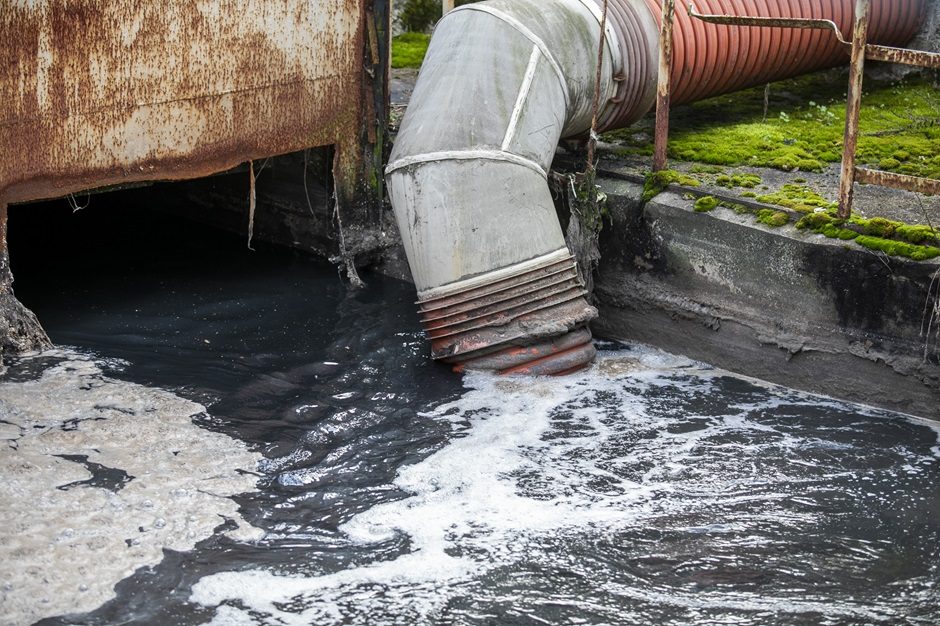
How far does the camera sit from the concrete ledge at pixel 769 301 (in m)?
6.56

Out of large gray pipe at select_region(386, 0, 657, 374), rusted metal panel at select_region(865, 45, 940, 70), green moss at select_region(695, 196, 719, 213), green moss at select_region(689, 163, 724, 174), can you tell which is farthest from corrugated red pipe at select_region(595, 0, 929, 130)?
rusted metal panel at select_region(865, 45, 940, 70)

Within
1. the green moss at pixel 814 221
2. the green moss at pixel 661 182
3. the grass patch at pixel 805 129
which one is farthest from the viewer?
the grass patch at pixel 805 129

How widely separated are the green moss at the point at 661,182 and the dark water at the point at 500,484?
A: 1.06m

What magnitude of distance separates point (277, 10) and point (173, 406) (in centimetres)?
299

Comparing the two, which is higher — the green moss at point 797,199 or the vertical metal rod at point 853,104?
the vertical metal rod at point 853,104

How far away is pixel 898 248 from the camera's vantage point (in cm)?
653

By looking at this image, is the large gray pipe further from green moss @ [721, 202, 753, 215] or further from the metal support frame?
green moss @ [721, 202, 753, 215]

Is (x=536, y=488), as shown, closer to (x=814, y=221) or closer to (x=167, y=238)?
(x=814, y=221)

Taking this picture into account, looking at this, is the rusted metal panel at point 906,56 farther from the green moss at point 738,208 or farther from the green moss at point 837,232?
the green moss at point 738,208

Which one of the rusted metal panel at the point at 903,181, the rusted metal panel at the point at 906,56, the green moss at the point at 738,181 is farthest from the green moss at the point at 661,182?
the rusted metal panel at the point at 906,56

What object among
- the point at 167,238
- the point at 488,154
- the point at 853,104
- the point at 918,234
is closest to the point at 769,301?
the point at 918,234

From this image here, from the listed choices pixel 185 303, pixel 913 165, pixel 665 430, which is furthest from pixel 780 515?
pixel 185 303

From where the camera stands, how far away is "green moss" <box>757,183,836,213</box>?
23.3 ft

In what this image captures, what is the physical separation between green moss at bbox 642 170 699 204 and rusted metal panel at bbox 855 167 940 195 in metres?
1.31
